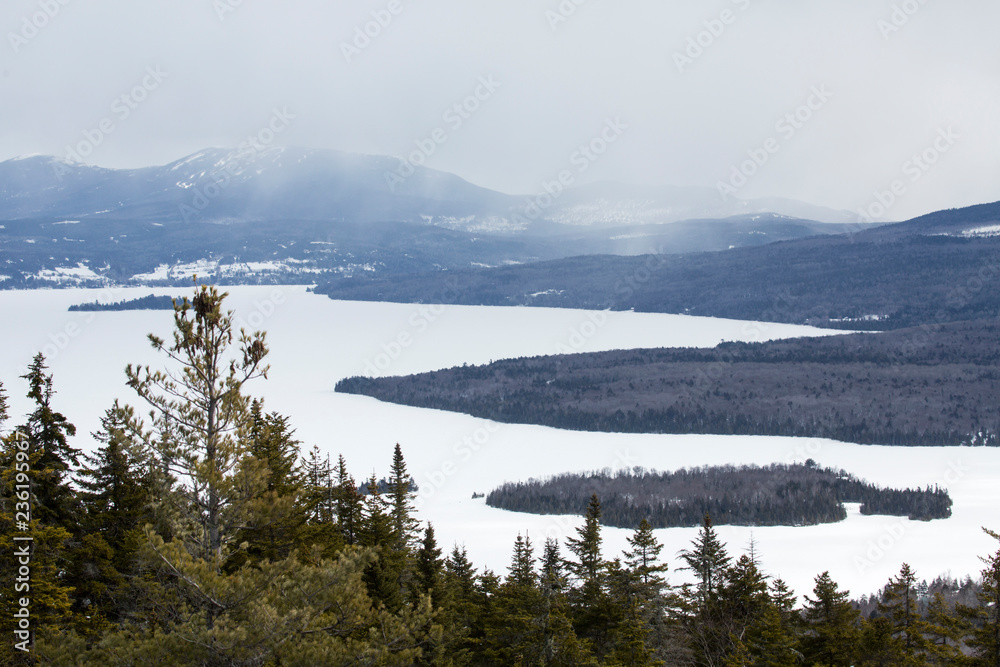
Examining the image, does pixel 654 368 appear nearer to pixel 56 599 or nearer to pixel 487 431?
pixel 487 431

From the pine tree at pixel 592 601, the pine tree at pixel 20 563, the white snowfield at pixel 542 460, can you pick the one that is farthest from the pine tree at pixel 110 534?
the white snowfield at pixel 542 460

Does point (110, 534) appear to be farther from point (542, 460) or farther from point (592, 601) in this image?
point (542, 460)

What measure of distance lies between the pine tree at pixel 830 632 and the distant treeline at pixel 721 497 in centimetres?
4471

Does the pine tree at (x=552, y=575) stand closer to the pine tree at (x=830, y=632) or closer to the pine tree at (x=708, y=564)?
the pine tree at (x=708, y=564)

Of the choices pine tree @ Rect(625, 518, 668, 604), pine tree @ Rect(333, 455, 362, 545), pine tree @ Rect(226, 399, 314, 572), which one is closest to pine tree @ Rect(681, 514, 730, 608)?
pine tree @ Rect(625, 518, 668, 604)

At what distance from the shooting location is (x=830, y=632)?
2108cm

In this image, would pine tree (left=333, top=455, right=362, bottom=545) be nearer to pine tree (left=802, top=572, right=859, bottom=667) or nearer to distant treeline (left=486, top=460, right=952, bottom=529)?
pine tree (left=802, top=572, right=859, bottom=667)

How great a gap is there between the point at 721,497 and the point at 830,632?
56031mm

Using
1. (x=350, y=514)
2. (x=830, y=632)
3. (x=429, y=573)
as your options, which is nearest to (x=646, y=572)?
(x=830, y=632)

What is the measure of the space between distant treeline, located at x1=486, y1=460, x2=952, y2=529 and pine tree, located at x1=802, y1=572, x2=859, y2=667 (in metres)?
44.7

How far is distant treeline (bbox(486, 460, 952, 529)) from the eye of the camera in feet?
230

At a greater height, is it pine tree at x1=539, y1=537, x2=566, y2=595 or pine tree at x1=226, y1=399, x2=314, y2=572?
pine tree at x1=226, y1=399, x2=314, y2=572

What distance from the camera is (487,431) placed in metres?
121

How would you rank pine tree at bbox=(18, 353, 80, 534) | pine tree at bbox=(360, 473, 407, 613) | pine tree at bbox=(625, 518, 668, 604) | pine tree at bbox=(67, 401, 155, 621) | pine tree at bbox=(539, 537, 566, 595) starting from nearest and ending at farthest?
pine tree at bbox=(67, 401, 155, 621)
pine tree at bbox=(18, 353, 80, 534)
pine tree at bbox=(360, 473, 407, 613)
pine tree at bbox=(539, 537, 566, 595)
pine tree at bbox=(625, 518, 668, 604)
